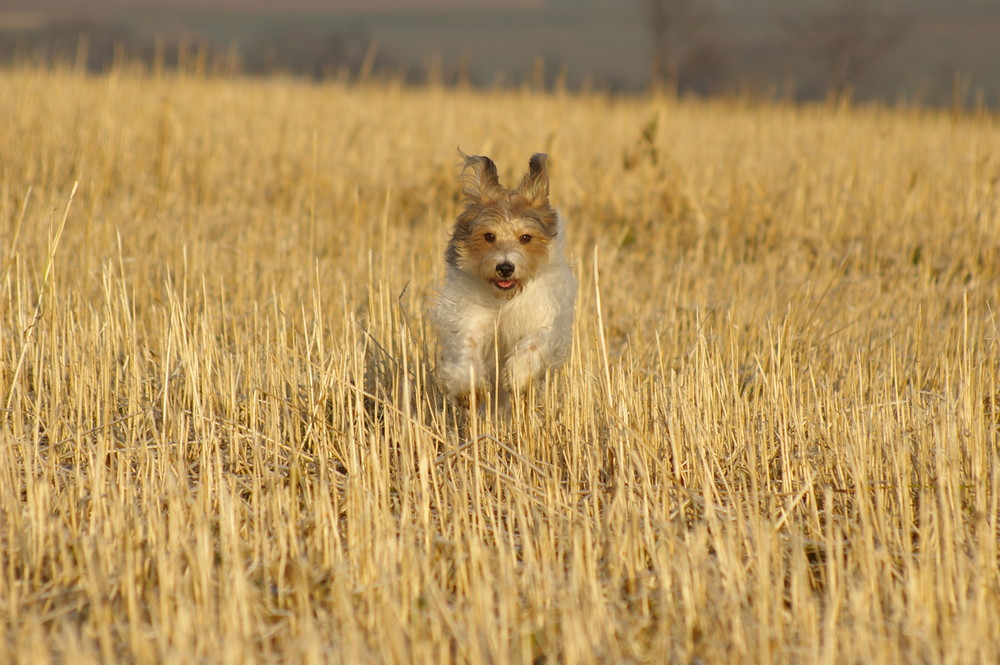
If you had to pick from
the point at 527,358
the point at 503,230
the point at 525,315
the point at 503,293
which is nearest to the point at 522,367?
the point at 527,358

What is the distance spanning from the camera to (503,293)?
195 inches

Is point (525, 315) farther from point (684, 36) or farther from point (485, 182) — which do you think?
point (684, 36)

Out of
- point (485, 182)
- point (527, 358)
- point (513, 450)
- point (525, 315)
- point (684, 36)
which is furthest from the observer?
point (684, 36)

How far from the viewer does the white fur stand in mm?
4969

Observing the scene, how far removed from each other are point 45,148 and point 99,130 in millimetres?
686

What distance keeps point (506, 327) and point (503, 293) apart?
0.24 meters

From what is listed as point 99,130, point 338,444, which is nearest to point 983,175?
point 338,444

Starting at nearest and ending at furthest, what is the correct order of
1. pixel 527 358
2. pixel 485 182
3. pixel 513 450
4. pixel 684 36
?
1. pixel 513 450
2. pixel 527 358
3. pixel 485 182
4. pixel 684 36

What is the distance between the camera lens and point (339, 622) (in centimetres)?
312

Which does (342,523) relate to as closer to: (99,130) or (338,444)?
(338,444)

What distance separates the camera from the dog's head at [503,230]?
4.88 m

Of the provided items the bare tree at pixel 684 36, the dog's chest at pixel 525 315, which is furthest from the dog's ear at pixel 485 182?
the bare tree at pixel 684 36

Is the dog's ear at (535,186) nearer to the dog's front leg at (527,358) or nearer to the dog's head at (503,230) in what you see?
the dog's head at (503,230)

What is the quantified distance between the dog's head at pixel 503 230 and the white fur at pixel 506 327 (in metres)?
0.08
